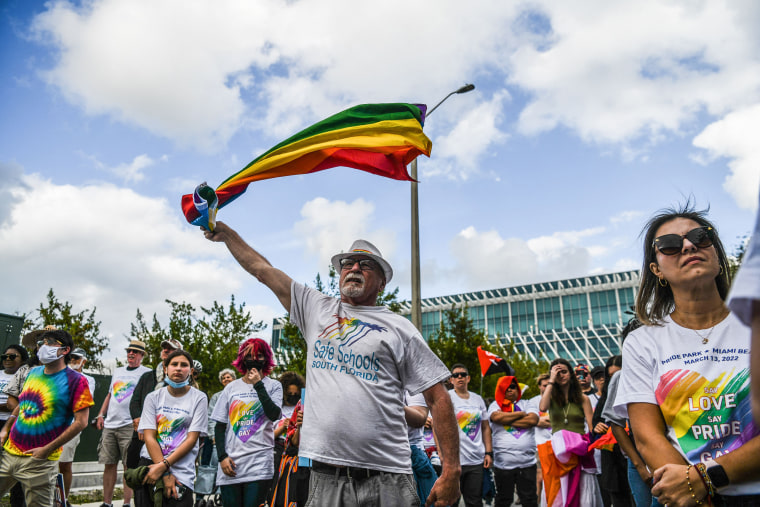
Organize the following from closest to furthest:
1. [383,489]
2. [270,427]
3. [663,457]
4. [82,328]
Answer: [663,457], [383,489], [270,427], [82,328]

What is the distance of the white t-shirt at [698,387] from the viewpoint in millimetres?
2352

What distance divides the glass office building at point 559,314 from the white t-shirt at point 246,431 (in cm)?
6544

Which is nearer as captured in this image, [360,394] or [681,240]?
[681,240]

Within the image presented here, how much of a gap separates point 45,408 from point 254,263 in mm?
3758

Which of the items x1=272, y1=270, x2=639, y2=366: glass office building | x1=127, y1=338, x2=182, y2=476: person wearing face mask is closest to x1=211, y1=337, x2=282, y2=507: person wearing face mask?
x1=127, y1=338, x2=182, y2=476: person wearing face mask

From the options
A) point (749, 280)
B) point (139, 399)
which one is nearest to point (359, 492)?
point (749, 280)

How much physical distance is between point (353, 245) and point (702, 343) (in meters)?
2.39

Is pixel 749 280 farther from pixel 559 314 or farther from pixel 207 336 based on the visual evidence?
pixel 559 314

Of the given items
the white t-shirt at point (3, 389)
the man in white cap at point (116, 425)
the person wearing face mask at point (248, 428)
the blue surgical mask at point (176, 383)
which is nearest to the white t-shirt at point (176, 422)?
the blue surgical mask at point (176, 383)

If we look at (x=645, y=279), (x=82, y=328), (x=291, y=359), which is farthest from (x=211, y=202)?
(x=82, y=328)

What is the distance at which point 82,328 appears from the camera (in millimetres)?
19938

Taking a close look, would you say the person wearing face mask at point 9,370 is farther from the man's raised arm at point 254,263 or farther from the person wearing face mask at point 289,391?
the man's raised arm at point 254,263

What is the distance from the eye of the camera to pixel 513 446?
902 centimetres

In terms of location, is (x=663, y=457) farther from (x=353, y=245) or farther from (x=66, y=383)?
(x=66, y=383)
